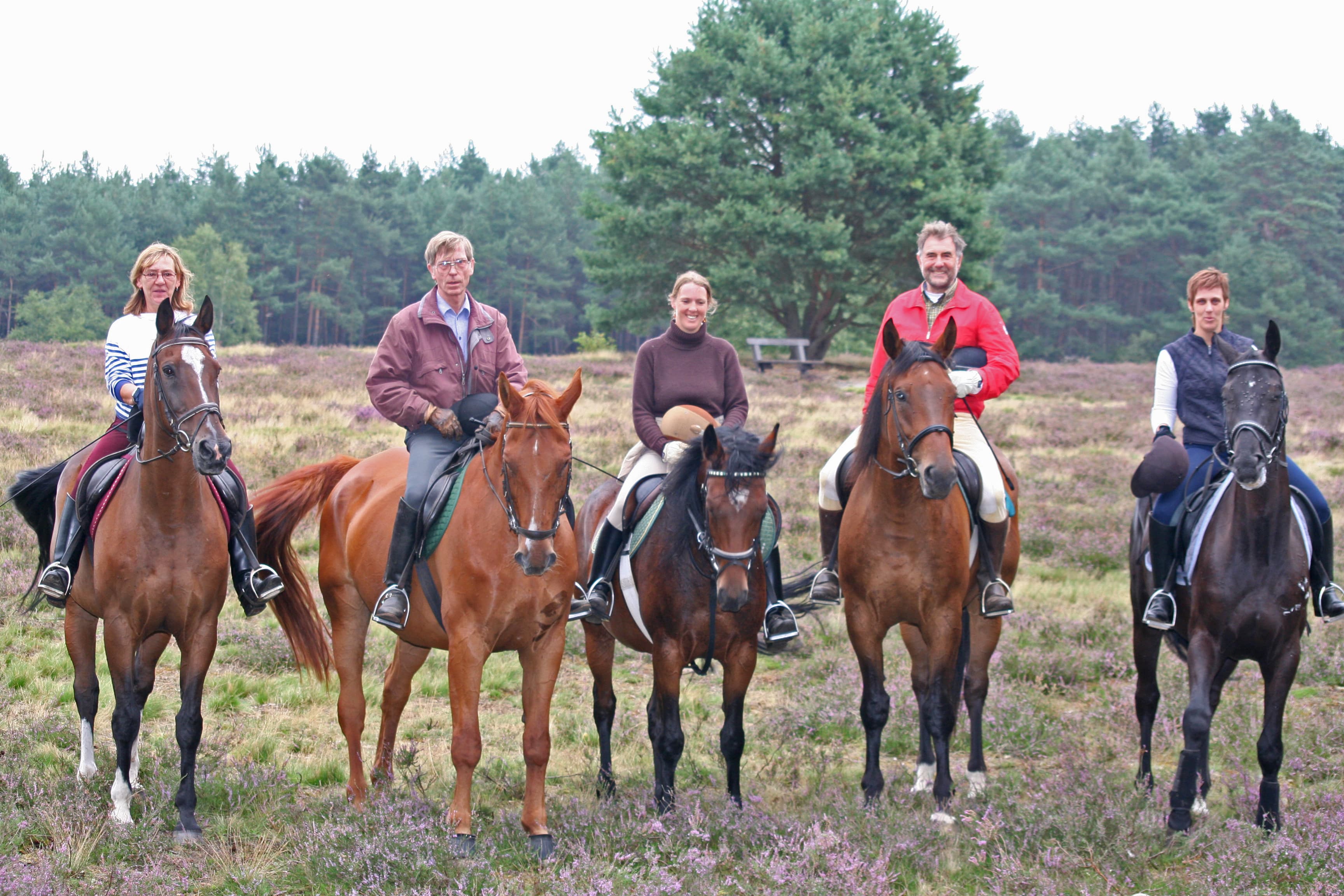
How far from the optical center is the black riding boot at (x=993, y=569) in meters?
6.20

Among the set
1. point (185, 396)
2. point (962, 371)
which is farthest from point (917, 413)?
point (185, 396)

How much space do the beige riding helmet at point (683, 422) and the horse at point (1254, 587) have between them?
2861 millimetres

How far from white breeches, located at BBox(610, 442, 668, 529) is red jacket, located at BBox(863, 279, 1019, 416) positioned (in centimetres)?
134

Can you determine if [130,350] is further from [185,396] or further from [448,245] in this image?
[448,245]

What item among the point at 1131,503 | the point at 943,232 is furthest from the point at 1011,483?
the point at 1131,503

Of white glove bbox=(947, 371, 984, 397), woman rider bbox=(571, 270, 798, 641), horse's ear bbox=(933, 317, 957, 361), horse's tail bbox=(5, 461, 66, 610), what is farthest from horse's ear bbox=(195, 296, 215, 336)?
white glove bbox=(947, 371, 984, 397)

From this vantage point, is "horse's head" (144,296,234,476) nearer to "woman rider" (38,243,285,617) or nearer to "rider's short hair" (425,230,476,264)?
"woman rider" (38,243,285,617)

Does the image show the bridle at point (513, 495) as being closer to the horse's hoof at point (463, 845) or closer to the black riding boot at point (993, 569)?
the horse's hoof at point (463, 845)

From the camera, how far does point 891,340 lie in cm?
550

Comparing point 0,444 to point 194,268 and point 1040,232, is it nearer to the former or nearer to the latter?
point 194,268

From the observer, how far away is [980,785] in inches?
243

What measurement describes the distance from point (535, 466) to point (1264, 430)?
3640 mm

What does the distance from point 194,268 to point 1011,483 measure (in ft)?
187

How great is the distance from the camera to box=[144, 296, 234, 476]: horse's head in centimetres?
496
